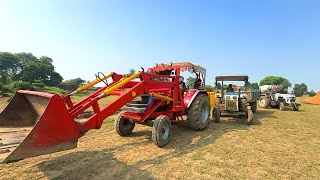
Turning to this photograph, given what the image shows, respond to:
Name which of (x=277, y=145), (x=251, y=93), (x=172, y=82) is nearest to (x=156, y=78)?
(x=172, y=82)

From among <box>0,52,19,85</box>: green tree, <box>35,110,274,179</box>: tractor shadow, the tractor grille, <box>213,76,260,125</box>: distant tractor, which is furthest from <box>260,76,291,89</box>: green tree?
<box>0,52,19,85</box>: green tree

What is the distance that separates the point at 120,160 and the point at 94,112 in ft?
4.07

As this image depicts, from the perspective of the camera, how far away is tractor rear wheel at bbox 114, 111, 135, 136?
22.3 feet

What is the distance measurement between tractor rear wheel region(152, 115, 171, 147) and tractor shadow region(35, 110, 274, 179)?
16cm

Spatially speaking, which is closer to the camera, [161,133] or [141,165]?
[141,165]

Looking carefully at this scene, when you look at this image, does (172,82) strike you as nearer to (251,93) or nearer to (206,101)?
(206,101)

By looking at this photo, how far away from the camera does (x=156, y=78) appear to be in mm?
6258

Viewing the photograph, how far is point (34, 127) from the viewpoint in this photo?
3.34m

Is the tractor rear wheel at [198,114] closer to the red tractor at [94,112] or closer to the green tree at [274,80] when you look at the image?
the red tractor at [94,112]

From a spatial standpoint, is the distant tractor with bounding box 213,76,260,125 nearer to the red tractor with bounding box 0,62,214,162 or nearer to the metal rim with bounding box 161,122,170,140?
the red tractor with bounding box 0,62,214,162

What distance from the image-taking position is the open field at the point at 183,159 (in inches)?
162

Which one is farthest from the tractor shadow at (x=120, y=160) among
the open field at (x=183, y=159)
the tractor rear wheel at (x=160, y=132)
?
the tractor rear wheel at (x=160, y=132)

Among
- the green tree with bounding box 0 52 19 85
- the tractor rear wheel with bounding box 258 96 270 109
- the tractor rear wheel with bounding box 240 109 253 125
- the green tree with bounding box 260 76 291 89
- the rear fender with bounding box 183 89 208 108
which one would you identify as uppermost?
the green tree with bounding box 0 52 19 85

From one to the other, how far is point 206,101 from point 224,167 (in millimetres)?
3900
